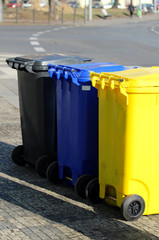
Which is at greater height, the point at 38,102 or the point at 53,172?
the point at 38,102

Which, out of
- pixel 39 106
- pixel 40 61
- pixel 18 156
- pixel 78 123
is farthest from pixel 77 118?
pixel 18 156

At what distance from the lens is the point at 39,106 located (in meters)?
5.84

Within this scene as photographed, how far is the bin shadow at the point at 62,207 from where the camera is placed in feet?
15.2

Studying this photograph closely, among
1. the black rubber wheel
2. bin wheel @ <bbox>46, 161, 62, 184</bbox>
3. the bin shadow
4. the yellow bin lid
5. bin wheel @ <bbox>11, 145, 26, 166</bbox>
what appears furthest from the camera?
bin wheel @ <bbox>11, 145, 26, 166</bbox>

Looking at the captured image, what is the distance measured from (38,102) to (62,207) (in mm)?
1188

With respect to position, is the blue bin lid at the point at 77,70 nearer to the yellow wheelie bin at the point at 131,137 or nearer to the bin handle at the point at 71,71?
the bin handle at the point at 71,71

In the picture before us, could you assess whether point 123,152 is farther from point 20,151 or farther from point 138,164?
point 20,151

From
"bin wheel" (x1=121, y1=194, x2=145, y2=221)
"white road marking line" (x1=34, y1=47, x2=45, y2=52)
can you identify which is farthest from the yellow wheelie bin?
"white road marking line" (x1=34, y1=47, x2=45, y2=52)

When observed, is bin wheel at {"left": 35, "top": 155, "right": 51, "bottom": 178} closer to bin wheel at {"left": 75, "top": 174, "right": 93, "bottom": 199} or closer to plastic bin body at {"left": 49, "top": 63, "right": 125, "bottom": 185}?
plastic bin body at {"left": 49, "top": 63, "right": 125, "bottom": 185}

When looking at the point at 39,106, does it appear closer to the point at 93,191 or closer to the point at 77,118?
the point at 77,118

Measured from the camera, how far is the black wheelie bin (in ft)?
18.9

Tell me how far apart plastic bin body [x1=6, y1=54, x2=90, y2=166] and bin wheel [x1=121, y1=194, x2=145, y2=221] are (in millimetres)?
1416

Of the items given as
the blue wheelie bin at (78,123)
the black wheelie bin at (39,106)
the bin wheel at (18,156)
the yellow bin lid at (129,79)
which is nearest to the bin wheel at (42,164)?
the black wheelie bin at (39,106)

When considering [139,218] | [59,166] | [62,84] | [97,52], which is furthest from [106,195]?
[97,52]
